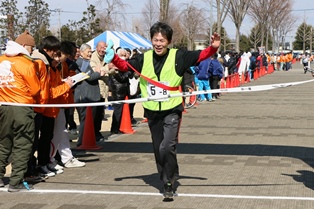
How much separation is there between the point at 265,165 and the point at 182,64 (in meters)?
2.67

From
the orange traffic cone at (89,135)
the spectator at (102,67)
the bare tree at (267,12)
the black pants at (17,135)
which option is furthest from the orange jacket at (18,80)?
the bare tree at (267,12)

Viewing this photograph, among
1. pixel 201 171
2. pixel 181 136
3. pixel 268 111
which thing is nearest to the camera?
pixel 201 171

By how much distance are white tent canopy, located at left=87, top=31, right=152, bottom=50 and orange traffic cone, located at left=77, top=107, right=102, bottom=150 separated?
13284 mm

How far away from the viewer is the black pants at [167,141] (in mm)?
6418

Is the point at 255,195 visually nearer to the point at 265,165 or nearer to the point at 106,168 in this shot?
the point at 265,165

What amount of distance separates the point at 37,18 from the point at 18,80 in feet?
104

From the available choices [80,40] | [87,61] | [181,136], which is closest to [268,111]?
[181,136]

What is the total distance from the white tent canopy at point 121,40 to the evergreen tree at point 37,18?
8630mm

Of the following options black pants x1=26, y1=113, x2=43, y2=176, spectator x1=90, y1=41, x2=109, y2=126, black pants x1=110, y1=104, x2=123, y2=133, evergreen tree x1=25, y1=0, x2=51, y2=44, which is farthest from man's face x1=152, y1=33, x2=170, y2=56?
evergreen tree x1=25, y1=0, x2=51, y2=44

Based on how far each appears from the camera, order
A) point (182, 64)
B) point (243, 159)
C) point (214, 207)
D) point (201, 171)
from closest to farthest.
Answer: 1. point (214, 207)
2. point (182, 64)
3. point (201, 171)
4. point (243, 159)

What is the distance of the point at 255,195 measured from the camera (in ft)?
21.7

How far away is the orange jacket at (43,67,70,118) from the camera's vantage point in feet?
24.6

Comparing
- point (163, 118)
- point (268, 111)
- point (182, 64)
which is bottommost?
point (268, 111)

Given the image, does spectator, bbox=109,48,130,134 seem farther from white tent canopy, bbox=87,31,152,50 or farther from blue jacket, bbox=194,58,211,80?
white tent canopy, bbox=87,31,152,50
